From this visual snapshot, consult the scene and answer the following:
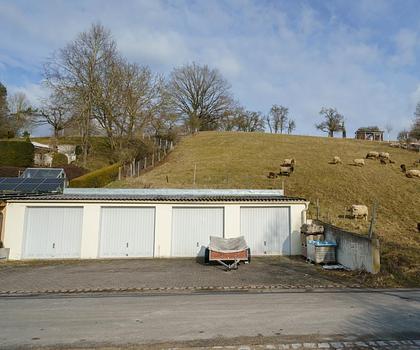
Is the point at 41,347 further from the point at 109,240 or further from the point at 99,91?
the point at 99,91

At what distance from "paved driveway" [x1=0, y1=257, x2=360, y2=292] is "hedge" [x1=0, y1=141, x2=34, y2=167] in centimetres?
2447

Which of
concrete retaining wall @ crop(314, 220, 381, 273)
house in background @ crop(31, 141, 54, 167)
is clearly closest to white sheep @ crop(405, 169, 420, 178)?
concrete retaining wall @ crop(314, 220, 381, 273)

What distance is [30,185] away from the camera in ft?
61.9

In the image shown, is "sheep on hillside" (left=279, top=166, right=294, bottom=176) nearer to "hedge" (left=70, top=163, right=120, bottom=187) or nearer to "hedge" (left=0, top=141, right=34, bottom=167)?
"hedge" (left=70, top=163, right=120, bottom=187)

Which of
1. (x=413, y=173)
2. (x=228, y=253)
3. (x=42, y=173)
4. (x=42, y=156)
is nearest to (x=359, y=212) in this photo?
(x=228, y=253)

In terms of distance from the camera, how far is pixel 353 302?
823 cm

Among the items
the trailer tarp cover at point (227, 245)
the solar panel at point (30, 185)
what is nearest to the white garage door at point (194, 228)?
the trailer tarp cover at point (227, 245)

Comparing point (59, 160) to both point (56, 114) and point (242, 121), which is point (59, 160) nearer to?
point (56, 114)

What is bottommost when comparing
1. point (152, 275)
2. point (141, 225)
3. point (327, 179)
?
point (152, 275)

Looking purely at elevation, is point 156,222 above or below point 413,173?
below

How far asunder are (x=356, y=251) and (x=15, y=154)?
116ft

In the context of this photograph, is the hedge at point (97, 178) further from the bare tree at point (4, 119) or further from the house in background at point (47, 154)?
the bare tree at point (4, 119)

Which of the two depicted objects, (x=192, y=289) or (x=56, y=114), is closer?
(x=192, y=289)

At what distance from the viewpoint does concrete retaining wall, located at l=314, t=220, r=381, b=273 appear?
11297 millimetres
